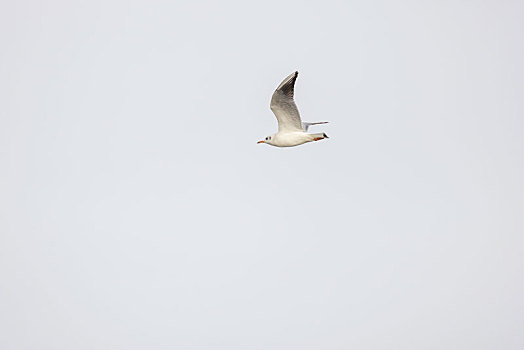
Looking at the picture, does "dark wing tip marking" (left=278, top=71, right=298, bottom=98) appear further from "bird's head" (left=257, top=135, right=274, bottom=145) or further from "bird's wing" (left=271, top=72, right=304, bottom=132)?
"bird's head" (left=257, top=135, right=274, bottom=145)

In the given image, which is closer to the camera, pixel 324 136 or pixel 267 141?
pixel 324 136

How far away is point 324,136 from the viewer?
33562 millimetres

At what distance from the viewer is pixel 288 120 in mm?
35500

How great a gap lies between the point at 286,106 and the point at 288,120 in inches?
37.4

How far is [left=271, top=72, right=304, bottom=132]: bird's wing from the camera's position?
3353 centimetres

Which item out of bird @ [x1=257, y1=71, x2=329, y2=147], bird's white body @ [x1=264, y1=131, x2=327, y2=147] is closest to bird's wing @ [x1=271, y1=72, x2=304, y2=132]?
bird @ [x1=257, y1=71, x2=329, y2=147]

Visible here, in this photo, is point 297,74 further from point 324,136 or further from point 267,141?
point 267,141

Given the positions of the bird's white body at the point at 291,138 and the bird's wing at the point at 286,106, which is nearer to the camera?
the bird's wing at the point at 286,106

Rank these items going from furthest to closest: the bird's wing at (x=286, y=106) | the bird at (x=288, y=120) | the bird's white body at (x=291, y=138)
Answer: the bird's white body at (x=291, y=138)
the bird at (x=288, y=120)
the bird's wing at (x=286, y=106)

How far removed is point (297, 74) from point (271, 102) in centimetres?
231

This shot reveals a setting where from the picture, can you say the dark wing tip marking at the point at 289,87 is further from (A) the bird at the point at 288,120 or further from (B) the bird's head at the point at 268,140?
(B) the bird's head at the point at 268,140

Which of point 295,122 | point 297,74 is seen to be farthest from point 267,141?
point 297,74

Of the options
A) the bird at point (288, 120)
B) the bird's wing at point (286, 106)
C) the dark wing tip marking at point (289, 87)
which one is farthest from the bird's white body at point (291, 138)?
the dark wing tip marking at point (289, 87)

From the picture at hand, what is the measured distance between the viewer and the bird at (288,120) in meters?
33.7
